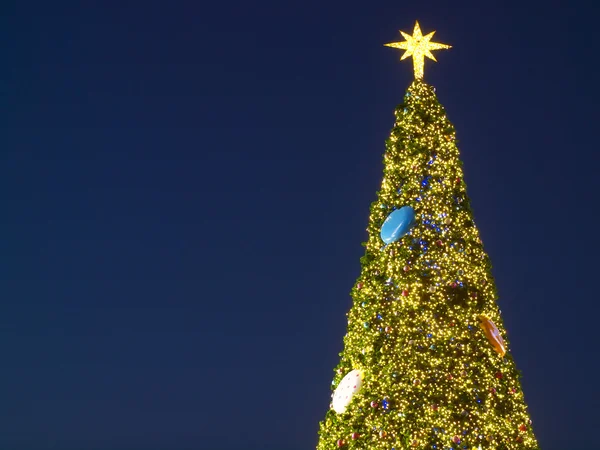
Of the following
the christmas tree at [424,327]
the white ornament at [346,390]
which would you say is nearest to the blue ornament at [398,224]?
the christmas tree at [424,327]

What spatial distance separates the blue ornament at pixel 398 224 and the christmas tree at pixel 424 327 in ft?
Result: 0.05

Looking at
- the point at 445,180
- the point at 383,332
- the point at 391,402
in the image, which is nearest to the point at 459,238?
the point at 445,180

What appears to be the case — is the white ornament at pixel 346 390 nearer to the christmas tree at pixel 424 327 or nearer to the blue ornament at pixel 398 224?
the christmas tree at pixel 424 327

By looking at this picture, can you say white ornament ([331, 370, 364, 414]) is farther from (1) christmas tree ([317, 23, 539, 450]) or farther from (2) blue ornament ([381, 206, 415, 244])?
(2) blue ornament ([381, 206, 415, 244])

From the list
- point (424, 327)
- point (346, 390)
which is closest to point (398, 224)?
point (424, 327)

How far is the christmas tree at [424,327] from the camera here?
842 centimetres

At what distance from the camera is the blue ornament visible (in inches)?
355

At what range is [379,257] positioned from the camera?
9.39 metres

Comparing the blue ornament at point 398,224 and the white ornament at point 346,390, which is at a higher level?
the blue ornament at point 398,224

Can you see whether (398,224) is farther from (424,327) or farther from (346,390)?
(346,390)

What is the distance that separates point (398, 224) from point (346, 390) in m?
2.15

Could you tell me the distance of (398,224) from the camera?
29.6 feet

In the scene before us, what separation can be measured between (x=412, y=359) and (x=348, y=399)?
3.22 feet

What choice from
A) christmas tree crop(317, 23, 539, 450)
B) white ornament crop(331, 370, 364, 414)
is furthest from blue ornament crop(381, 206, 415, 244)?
white ornament crop(331, 370, 364, 414)
